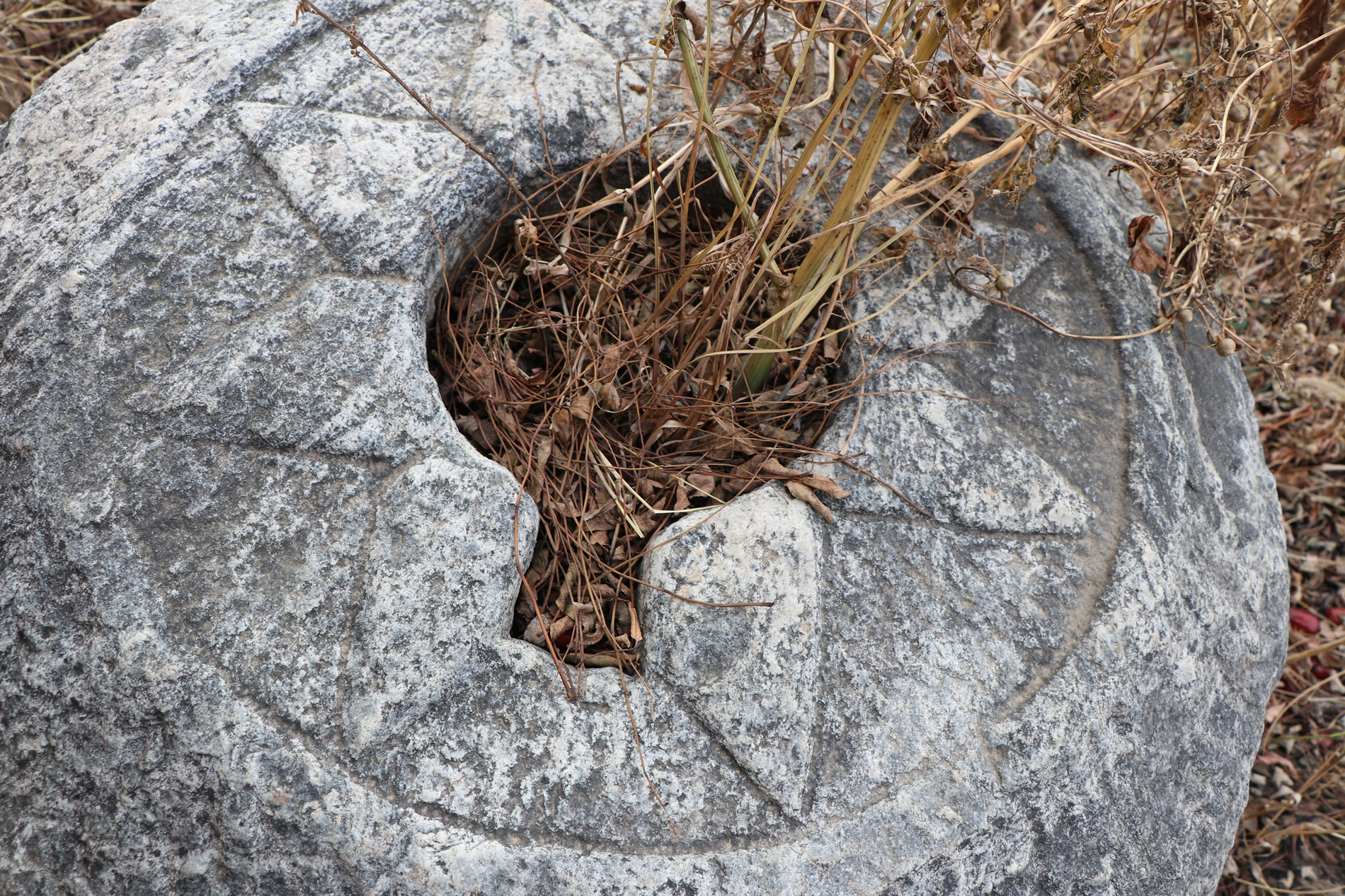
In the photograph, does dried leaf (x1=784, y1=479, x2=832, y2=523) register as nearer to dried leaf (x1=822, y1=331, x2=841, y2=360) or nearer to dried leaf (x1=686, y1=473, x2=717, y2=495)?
dried leaf (x1=686, y1=473, x2=717, y2=495)

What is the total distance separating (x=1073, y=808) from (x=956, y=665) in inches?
11.4

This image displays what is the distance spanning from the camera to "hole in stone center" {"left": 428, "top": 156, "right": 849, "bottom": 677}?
1.41 metres

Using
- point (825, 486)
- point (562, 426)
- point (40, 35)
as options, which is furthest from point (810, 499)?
point (40, 35)

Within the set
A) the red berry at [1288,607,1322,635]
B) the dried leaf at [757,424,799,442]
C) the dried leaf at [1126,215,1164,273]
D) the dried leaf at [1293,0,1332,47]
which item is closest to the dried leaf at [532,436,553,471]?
the dried leaf at [757,424,799,442]

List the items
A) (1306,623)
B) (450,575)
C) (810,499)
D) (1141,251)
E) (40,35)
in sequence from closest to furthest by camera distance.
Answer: (450,575) < (810,499) < (1141,251) < (1306,623) < (40,35)

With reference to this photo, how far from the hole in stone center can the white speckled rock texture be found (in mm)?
91

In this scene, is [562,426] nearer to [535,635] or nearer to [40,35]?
[535,635]

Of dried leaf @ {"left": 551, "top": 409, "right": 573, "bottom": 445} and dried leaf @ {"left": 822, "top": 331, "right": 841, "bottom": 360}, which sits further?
dried leaf @ {"left": 822, "top": 331, "right": 841, "bottom": 360}

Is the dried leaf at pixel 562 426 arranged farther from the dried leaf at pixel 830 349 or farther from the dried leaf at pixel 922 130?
the dried leaf at pixel 922 130

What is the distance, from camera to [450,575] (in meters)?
1.25

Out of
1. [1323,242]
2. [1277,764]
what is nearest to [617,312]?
[1323,242]

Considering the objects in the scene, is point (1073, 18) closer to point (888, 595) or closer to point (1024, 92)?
point (1024, 92)

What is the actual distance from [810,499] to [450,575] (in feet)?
1.99

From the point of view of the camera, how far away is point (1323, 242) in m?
1.62
